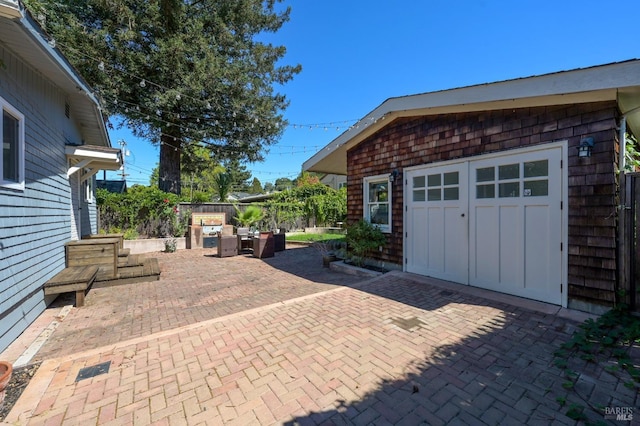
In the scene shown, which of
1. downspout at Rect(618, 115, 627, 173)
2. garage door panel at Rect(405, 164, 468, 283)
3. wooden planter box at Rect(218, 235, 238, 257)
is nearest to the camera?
downspout at Rect(618, 115, 627, 173)

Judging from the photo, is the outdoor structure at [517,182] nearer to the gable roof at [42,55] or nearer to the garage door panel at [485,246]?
the garage door panel at [485,246]

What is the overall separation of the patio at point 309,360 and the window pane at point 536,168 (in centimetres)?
195

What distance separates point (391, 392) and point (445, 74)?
31.8 ft

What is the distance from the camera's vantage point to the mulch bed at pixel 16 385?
2066 millimetres

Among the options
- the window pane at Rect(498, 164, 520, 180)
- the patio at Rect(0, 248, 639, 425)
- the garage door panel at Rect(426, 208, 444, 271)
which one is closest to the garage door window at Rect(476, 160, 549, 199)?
the window pane at Rect(498, 164, 520, 180)

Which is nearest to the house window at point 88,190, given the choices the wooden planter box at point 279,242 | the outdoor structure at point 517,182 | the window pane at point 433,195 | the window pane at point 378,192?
the wooden planter box at point 279,242

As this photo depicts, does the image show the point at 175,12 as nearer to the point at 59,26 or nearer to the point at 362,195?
the point at 59,26

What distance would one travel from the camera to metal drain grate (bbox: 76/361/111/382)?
248 centimetres

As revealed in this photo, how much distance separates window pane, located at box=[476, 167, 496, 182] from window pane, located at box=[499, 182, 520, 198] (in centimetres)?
23

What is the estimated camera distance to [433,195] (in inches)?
221

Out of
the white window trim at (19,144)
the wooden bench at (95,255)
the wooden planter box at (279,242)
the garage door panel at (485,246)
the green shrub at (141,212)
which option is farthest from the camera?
the wooden planter box at (279,242)

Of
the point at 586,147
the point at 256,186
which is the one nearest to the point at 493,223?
the point at 586,147

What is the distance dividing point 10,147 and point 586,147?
7.49m

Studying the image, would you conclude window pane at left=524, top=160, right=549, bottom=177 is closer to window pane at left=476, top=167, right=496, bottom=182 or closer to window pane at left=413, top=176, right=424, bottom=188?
window pane at left=476, top=167, right=496, bottom=182
